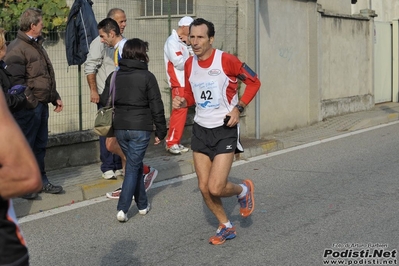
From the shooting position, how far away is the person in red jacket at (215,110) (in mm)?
5871

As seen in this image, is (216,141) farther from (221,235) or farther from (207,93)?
(221,235)

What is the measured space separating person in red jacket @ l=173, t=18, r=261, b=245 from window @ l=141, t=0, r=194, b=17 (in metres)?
5.70

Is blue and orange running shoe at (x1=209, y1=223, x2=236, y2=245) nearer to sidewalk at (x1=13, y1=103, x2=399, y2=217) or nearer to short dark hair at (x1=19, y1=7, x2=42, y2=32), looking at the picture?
sidewalk at (x1=13, y1=103, x2=399, y2=217)

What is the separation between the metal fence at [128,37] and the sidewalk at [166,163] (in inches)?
34.4

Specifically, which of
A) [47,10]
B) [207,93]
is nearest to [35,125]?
[207,93]

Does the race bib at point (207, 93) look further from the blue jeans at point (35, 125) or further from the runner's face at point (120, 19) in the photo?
the runner's face at point (120, 19)

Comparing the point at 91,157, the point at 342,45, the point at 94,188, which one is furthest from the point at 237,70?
the point at 342,45

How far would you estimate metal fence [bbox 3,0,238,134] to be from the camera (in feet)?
32.7

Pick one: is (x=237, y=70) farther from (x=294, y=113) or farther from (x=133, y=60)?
(x=294, y=113)

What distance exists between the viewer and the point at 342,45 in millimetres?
16547

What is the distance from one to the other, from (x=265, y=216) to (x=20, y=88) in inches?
107

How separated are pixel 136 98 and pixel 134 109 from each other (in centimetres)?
11

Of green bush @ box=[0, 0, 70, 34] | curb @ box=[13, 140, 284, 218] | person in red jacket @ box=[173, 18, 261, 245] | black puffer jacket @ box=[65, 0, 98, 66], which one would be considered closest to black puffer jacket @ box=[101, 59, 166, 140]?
person in red jacket @ box=[173, 18, 261, 245]

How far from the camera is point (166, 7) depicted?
12.1 m
